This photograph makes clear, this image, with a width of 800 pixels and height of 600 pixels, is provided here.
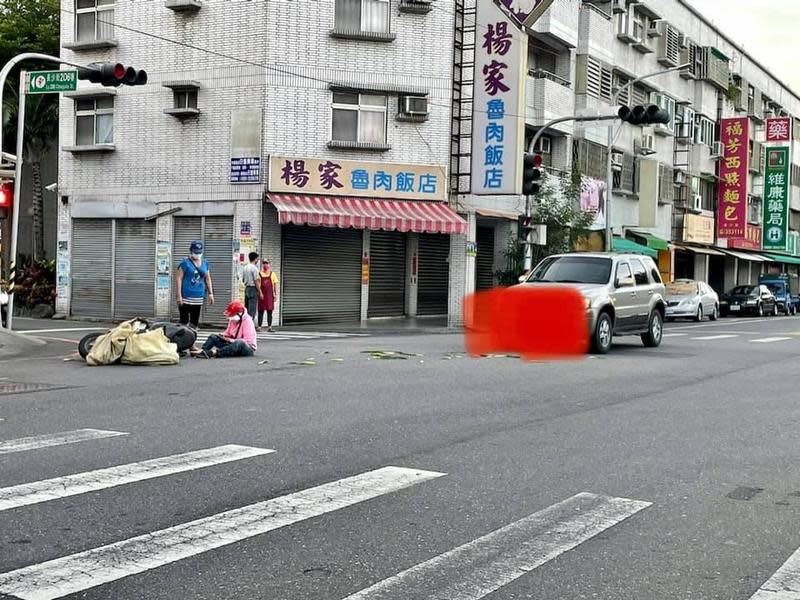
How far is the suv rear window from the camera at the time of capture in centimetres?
1784

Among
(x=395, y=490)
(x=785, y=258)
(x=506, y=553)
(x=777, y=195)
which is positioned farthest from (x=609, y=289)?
(x=785, y=258)

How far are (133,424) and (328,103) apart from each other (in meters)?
18.7

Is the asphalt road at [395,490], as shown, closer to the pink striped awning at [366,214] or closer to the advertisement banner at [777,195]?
the pink striped awning at [366,214]

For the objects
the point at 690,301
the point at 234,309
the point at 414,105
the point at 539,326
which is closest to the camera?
the point at 234,309

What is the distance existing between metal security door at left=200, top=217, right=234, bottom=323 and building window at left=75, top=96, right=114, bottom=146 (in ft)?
13.6

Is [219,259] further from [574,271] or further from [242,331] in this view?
[574,271]

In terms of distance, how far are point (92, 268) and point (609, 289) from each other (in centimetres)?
1564

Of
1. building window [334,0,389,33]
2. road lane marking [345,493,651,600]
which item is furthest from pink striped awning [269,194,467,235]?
road lane marking [345,493,651,600]

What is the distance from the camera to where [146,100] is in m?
26.9

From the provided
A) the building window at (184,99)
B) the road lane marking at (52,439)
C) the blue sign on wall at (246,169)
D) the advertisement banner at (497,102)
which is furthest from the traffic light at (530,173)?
the road lane marking at (52,439)

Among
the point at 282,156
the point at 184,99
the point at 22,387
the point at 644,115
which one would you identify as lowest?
the point at 22,387

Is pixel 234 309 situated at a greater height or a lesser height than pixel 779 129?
lesser

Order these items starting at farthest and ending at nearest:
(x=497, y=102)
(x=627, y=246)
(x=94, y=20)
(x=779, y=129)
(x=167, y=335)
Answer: (x=779, y=129) → (x=627, y=246) → (x=94, y=20) → (x=497, y=102) → (x=167, y=335)

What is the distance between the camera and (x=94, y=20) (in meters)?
27.9
